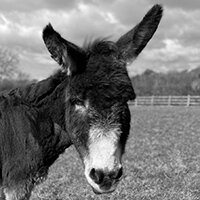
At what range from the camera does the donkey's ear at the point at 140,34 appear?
3.93 meters

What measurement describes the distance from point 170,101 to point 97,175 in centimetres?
4099

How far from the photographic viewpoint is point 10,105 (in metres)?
4.38

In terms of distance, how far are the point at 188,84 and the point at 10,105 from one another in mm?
Answer: 48328

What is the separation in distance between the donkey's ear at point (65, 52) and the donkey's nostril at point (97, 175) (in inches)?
42.3

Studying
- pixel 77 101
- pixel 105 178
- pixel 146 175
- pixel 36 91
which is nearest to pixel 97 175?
pixel 105 178

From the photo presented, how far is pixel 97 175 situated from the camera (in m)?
3.22

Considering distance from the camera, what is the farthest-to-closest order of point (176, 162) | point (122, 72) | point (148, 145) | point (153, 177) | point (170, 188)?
point (148, 145) → point (176, 162) → point (153, 177) → point (170, 188) → point (122, 72)

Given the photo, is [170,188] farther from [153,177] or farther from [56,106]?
[56,106]

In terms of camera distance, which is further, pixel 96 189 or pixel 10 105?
pixel 10 105

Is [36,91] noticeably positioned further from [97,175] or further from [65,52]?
[97,175]

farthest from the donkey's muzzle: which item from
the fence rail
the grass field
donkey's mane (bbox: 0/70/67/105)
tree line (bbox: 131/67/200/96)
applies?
tree line (bbox: 131/67/200/96)

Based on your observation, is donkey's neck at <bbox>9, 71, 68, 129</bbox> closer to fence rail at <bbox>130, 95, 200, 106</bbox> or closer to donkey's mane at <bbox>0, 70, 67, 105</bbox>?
donkey's mane at <bbox>0, 70, 67, 105</bbox>

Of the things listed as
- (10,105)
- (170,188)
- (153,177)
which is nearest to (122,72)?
(10,105)

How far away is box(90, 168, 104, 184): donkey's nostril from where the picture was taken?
3.20 m
